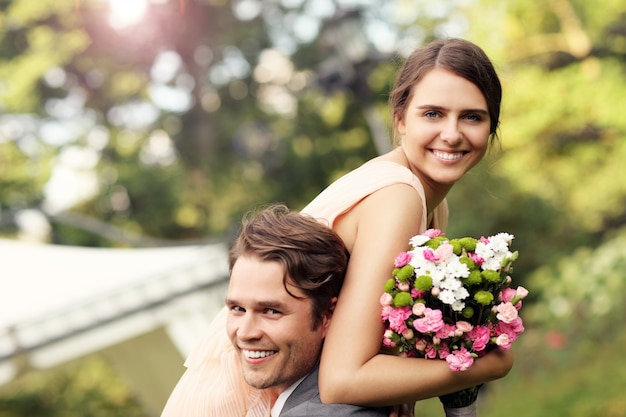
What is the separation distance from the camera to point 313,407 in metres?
3.05

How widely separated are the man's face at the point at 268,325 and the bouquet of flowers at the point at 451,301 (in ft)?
0.95

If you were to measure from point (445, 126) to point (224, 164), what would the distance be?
2015 cm

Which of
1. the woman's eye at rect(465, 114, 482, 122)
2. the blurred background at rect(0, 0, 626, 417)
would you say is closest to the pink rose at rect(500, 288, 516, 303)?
the woman's eye at rect(465, 114, 482, 122)

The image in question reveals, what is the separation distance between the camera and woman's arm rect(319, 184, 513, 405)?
9.75 feet

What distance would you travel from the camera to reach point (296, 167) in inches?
862

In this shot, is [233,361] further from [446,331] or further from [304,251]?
[446,331]

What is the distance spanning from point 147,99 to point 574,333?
1475 centimetres

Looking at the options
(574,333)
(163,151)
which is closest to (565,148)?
(574,333)

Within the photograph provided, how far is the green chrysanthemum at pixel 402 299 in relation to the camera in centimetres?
293

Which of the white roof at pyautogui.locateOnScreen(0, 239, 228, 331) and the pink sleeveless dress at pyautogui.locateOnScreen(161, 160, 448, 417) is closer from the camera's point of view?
the pink sleeveless dress at pyautogui.locateOnScreen(161, 160, 448, 417)

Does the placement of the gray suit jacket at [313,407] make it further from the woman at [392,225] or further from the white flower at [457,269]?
the white flower at [457,269]

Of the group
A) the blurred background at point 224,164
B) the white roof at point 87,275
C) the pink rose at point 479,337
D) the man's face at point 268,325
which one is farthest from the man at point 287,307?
the white roof at point 87,275

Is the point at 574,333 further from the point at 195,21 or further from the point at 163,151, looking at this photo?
the point at 195,21

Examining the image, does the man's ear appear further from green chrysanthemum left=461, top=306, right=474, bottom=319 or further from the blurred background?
the blurred background
